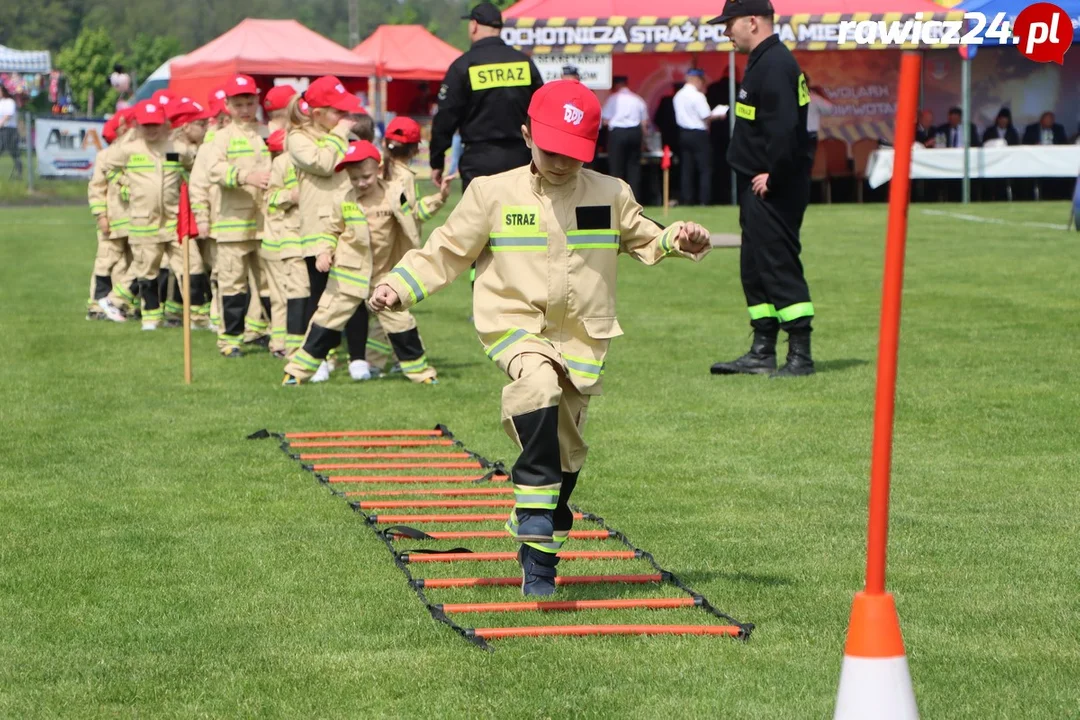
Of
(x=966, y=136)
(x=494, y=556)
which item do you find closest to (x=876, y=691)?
(x=494, y=556)

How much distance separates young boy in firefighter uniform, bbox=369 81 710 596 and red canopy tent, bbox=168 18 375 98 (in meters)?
31.9

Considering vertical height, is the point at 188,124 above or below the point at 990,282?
above

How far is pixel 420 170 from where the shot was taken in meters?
40.3

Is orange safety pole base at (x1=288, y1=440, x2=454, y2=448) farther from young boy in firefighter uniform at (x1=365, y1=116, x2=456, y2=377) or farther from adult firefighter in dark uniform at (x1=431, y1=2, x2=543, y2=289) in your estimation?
adult firefighter in dark uniform at (x1=431, y1=2, x2=543, y2=289)

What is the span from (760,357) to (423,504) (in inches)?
179

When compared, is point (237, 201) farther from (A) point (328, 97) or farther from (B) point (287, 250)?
(A) point (328, 97)

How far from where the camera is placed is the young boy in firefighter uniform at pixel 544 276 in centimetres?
582

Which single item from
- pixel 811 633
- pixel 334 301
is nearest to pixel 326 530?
pixel 811 633

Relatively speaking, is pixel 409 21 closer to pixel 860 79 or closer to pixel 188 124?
pixel 860 79

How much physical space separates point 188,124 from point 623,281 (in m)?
5.68

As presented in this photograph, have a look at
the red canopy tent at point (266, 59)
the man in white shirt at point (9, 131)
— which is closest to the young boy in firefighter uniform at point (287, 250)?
the red canopy tent at point (266, 59)

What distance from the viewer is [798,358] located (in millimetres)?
11609

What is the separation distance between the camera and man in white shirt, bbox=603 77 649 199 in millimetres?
28422

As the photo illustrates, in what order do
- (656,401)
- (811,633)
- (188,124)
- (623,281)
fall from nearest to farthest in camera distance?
(811,633) → (656,401) → (188,124) → (623,281)
